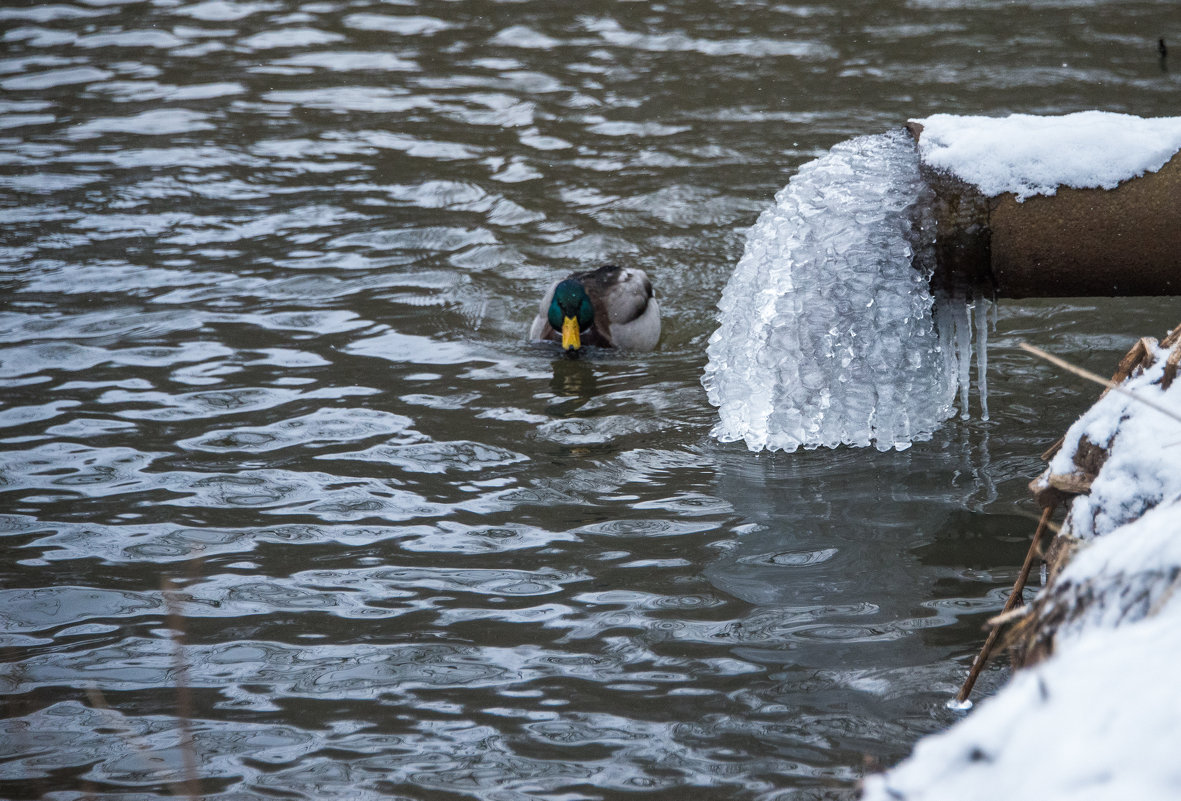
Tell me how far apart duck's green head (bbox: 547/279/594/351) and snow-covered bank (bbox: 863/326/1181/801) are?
4694mm

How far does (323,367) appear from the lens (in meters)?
6.28

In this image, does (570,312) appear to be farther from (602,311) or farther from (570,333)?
(602,311)

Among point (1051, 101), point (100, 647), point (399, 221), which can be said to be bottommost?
point (100, 647)

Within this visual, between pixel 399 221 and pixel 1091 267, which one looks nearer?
pixel 1091 267

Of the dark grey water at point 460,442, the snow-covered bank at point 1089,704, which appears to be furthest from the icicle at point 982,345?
the snow-covered bank at point 1089,704

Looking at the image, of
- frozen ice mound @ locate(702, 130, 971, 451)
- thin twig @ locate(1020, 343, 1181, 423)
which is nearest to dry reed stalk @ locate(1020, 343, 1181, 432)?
thin twig @ locate(1020, 343, 1181, 423)

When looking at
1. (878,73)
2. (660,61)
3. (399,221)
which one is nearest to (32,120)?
(399,221)

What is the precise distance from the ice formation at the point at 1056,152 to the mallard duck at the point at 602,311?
261cm

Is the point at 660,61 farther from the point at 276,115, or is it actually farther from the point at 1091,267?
the point at 1091,267

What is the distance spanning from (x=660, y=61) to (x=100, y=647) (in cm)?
804

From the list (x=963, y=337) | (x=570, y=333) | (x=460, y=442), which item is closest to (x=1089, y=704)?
(x=963, y=337)

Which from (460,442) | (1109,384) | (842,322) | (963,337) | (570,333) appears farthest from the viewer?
(570,333)

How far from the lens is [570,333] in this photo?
691 centimetres

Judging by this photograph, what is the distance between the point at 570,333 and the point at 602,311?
0.28 m
